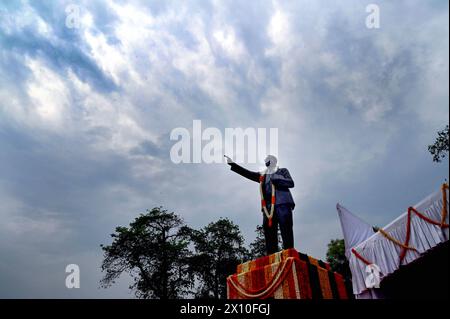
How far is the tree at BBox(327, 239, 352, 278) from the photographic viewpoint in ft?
70.3

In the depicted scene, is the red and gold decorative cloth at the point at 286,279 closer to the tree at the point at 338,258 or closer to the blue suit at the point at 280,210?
the blue suit at the point at 280,210

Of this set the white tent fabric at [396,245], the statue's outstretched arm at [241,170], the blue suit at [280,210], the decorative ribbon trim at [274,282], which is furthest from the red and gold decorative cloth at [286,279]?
the statue's outstretched arm at [241,170]

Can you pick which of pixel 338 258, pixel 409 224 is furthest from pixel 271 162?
pixel 338 258

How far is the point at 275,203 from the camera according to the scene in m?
5.92

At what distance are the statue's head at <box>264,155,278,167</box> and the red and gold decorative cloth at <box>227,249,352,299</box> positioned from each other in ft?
7.47

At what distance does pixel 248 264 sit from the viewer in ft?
18.0

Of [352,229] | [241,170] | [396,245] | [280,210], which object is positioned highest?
[241,170]

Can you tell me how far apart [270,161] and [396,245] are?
322cm

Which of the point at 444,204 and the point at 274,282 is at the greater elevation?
the point at 444,204

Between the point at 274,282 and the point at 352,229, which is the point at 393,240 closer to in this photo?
the point at 352,229

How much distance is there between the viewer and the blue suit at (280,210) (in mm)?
5664
